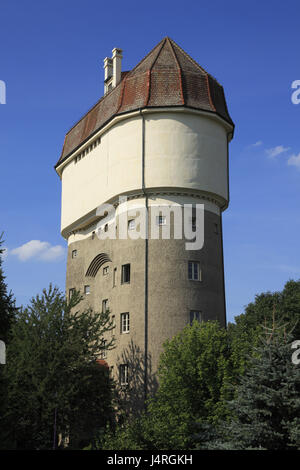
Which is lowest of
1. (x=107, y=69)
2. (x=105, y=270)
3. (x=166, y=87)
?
(x=105, y=270)

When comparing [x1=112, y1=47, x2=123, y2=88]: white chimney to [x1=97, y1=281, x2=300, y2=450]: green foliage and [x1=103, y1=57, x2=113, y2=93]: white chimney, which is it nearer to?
[x1=103, y1=57, x2=113, y2=93]: white chimney

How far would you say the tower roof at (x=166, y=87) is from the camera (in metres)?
42.2

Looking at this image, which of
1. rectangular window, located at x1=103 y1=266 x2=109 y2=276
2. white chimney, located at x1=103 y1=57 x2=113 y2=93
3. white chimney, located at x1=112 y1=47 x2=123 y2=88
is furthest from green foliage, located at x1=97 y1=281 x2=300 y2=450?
white chimney, located at x1=103 y1=57 x2=113 y2=93

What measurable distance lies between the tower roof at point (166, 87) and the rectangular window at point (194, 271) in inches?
426

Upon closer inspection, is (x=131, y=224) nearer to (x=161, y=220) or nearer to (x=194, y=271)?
(x=161, y=220)

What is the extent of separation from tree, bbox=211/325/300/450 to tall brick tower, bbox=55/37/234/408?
14.6 meters

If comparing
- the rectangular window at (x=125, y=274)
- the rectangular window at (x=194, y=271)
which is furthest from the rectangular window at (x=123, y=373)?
the rectangular window at (x=194, y=271)

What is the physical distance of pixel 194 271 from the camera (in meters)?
40.6

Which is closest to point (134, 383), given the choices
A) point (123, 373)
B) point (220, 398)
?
point (123, 373)

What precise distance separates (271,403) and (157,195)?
20.3 meters

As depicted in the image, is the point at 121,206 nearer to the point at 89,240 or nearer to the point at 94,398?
the point at 89,240

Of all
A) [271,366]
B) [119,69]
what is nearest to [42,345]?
[271,366]

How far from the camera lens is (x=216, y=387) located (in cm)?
3172
